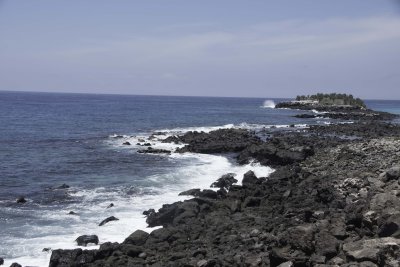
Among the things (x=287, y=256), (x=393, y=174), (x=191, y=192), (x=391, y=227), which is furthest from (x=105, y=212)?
(x=393, y=174)

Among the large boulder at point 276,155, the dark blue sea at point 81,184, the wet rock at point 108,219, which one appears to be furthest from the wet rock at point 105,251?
the large boulder at point 276,155

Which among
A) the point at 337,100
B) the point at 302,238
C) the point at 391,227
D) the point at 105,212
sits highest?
the point at 337,100

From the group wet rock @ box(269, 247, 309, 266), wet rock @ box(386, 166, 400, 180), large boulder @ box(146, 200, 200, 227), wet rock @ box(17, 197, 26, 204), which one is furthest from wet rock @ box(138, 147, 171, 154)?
wet rock @ box(269, 247, 309, 266)

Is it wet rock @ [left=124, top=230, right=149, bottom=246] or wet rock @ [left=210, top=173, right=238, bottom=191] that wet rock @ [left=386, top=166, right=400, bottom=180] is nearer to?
wet rock @ [left=210, top=173, right=238, bottom=191]

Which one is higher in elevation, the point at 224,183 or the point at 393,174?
the point at 393,174

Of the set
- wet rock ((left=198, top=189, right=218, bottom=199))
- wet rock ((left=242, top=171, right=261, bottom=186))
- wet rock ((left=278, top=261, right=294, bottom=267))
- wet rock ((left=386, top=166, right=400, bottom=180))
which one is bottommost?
wet rock ((left=198, top=189, right=218, bottom=199))

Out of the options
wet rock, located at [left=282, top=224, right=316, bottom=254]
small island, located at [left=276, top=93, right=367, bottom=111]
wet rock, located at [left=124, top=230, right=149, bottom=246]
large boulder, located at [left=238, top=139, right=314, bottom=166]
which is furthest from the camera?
small island, located at [left=276, top=93, right=367, bottom=111]

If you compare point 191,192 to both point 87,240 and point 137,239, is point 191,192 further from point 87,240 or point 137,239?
point 87,240

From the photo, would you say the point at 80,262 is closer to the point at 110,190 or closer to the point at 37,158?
the point at 110,190

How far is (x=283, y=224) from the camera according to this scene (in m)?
18.4

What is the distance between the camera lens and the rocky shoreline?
560 inches

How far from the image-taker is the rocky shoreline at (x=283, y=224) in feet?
46.6

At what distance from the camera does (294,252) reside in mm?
14406

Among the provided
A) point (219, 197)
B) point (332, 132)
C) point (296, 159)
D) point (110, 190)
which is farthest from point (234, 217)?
point (332, 132)
